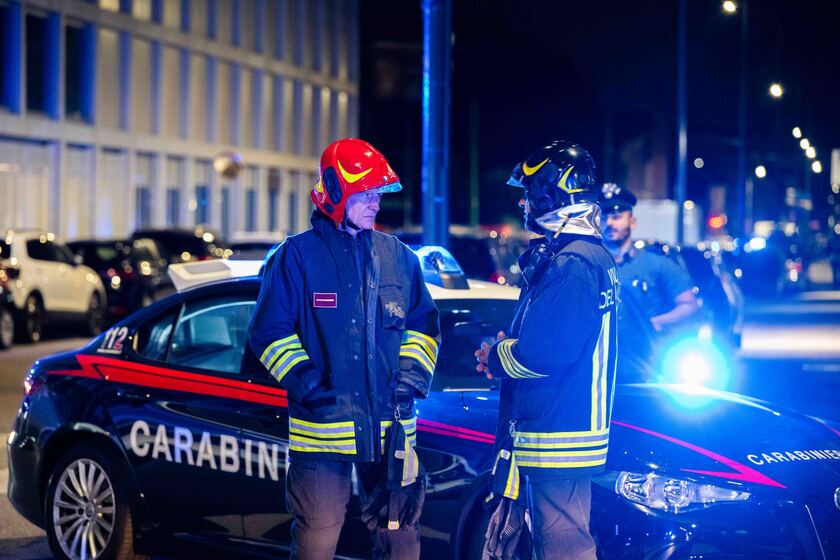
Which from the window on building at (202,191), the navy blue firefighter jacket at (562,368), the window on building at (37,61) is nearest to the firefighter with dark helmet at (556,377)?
the navy blue firefighter jacket at (562,368)

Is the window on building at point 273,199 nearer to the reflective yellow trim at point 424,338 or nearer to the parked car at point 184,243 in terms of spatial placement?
the parked car at point 184,243

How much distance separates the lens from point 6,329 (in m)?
20.5

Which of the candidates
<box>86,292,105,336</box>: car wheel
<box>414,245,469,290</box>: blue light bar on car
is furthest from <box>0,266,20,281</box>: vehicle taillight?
<box>414,245,469,290</box>: blue light bar on car

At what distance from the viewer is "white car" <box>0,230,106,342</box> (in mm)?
21438

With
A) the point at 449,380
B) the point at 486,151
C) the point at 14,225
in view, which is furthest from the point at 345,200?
the point at 486,151

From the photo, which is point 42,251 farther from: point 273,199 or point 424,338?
point 273,199

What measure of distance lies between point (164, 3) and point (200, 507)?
38062mm

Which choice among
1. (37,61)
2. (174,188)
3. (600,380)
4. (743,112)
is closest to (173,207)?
(174,188)

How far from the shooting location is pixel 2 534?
763 centimetres

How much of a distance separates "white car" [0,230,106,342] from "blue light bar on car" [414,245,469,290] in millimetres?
15364

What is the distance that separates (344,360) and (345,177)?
61cm

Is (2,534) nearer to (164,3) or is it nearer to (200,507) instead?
(200,507)

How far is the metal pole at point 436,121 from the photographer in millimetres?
11242

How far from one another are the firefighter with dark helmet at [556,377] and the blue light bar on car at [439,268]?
1984mm
